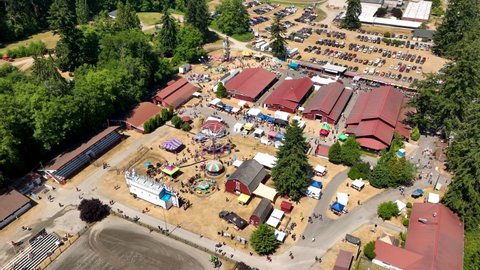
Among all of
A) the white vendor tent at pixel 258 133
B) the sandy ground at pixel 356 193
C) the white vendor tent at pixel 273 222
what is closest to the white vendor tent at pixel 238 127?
the white vendor tent at pixel 258 133

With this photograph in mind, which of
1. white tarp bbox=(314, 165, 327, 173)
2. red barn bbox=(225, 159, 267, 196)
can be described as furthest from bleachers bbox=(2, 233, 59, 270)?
white tarp bbox=(314, 165, 327, 173)

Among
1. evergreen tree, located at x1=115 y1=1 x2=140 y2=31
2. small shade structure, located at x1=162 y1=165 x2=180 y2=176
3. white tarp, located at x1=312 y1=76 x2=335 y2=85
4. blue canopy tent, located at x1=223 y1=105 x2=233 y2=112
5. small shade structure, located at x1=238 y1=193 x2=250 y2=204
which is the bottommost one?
white tarp, located at x1=312 y1=76 x2=335 y2=85

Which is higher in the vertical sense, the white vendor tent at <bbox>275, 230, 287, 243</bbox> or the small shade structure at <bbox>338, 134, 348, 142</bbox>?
the white vendor tent at <bbox>275, 230, 287, 243</bbox>

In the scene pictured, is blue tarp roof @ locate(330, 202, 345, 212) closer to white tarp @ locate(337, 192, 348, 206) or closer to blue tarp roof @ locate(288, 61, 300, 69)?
white tarp @ locate(337, 192, 348, 206)

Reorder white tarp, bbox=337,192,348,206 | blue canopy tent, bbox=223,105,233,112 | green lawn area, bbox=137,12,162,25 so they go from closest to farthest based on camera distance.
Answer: white tarp, bbox=337,192,348,206
blue canopy tent, bbox=223,105,233,112
green lawn area, bbox=137,12,162,25

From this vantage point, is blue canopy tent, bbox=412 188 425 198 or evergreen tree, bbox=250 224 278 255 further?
blue canopy tent, bbox=412 188 425 198
